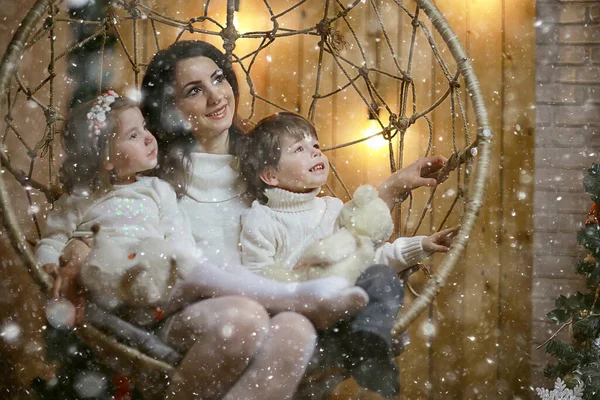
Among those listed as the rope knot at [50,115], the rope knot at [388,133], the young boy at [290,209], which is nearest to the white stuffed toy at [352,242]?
the young boy at [290,209]

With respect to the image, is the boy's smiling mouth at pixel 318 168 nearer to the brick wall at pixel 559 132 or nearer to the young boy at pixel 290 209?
the young boy at pixel 290 209

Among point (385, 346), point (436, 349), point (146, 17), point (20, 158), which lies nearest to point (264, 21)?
point (146, 17)

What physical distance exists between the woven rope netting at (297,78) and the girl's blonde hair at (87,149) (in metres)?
0.09

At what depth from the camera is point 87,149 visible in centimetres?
110

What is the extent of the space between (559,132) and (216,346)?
1.09 metres

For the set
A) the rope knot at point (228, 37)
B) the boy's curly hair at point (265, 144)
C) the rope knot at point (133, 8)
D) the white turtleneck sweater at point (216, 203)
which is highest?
the rope knot at point (133, 8)

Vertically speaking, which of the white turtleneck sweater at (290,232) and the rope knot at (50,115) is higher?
the rope knot at (50,115)

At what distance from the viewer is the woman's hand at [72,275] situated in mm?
1030

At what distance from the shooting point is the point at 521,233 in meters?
1.70

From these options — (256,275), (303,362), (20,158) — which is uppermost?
(20,158)

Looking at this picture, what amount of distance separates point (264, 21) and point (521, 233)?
0.79 meters

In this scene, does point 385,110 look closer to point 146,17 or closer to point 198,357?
point 146,17

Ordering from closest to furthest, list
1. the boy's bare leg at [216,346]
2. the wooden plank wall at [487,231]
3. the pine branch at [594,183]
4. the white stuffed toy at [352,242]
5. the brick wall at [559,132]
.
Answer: the boy's bare leg at [216,346] → the white stuffed toy at [352,242] → the pine branch at [594,183] → the wooden plank wall at [487,231] → the brick wall at [559,132]

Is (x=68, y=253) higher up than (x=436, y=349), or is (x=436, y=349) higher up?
(x=68, y=253)
